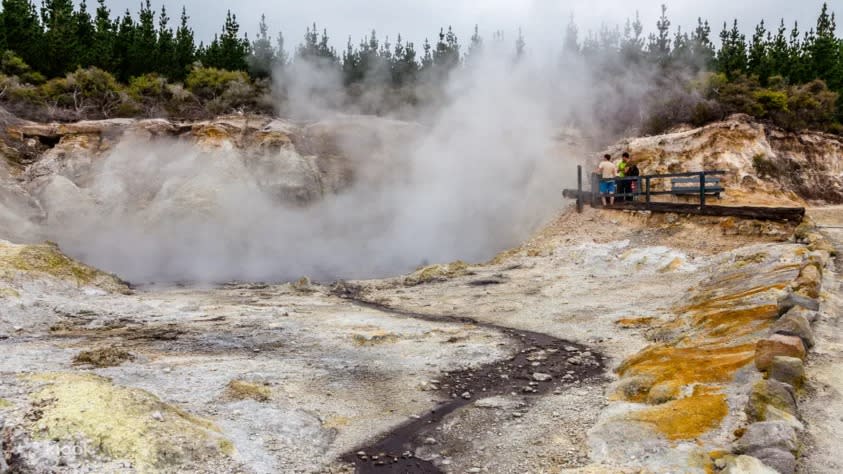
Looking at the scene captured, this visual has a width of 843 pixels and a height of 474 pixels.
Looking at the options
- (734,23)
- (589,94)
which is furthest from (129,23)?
(734,23)

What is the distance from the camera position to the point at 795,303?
5637 mm

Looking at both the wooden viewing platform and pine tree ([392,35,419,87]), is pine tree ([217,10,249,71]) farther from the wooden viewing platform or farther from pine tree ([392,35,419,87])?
the wooden viewing platform

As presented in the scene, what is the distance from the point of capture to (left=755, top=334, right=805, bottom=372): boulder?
4402mm

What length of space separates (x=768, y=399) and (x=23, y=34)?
32490mm

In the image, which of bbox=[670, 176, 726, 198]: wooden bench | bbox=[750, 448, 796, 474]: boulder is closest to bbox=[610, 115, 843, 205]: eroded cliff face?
bbox=[670, 176, 726, 198]: wooden bench

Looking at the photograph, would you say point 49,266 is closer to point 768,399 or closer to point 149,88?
point 768,399

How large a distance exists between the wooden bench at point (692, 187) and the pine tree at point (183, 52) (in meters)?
22.2

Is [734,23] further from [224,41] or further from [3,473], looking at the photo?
[3,473]

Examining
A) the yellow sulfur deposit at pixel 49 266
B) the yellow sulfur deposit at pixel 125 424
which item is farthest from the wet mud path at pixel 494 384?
the yellow sulfur deposit at pixel 49 266

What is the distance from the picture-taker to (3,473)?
322cm

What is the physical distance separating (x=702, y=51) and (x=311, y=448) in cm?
3807

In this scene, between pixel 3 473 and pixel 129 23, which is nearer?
pixel 3 473

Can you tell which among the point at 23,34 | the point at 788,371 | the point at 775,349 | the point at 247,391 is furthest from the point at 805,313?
the point at 23,34

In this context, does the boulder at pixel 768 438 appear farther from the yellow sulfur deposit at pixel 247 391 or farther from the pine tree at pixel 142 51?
the pine tree at pixel 142 51
